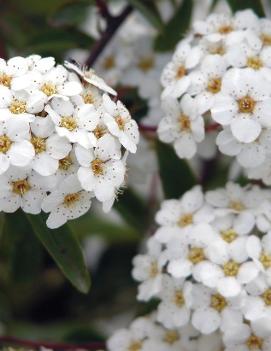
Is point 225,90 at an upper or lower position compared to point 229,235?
upper

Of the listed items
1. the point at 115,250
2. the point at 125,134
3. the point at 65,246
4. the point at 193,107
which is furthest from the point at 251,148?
the point at 115,250

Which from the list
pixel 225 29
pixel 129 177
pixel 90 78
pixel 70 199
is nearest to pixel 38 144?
pixel 70 199

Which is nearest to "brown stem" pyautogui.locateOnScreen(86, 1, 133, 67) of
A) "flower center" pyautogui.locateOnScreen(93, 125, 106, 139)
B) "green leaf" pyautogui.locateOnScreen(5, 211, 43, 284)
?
"green leaf" pyautogui.locateOnScreen(5, 211, 43, 284)

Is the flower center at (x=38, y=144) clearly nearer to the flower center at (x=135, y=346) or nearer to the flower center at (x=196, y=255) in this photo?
the flower center at (x=196, y=255)

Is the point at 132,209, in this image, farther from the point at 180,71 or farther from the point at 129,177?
the point at 180,71

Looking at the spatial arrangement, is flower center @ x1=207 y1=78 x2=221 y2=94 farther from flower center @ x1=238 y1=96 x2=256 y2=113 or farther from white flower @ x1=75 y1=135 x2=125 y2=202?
white flower @ x1=75 y1=135 x2=125 y2=202

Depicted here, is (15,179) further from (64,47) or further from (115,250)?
(115,250)
